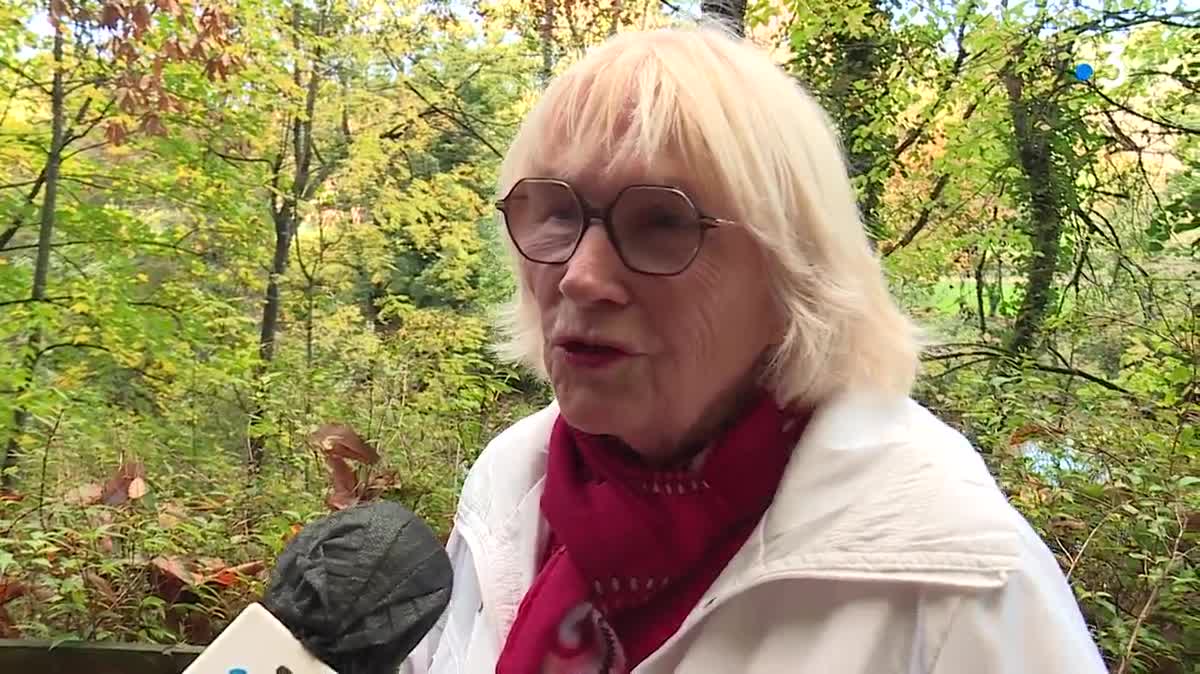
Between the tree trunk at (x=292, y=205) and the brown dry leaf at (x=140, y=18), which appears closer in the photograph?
the brown dry leaf at (x=140, y=18)

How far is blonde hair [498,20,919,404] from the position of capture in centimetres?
79

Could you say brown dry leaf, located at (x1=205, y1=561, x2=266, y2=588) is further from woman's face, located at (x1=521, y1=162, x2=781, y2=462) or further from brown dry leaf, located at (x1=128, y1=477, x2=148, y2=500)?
woman's face, located at (x1=521, y1=162, x2=781, y2=462)

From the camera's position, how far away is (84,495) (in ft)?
7.02

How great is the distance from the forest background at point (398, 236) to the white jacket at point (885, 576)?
1.24 meters

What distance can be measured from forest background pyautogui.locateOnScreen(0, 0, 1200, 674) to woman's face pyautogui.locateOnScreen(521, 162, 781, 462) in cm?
128

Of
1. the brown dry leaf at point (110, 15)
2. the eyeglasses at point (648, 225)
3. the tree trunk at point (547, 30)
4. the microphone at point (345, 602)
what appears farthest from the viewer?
the tree trunk at point (547, 30)

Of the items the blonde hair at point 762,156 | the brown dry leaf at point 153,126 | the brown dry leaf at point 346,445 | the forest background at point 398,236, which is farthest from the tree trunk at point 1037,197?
the brown dry leaf at point 153,126

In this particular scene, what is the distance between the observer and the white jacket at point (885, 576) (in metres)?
0.68

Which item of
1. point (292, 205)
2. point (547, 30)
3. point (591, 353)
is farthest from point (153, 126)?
point (591, 353)

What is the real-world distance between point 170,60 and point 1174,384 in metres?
3.28

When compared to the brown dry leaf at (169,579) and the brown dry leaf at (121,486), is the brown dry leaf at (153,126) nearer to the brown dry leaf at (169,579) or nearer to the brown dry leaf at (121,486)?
the brown dry leaf at (121,486)

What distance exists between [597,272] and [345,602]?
0.41 metres

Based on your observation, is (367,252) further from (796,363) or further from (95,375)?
(796,363)

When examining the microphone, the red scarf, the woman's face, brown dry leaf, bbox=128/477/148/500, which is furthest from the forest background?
the microphone
